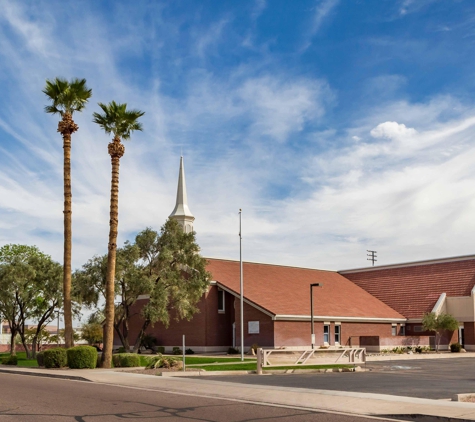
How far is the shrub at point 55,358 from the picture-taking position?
1201 inches

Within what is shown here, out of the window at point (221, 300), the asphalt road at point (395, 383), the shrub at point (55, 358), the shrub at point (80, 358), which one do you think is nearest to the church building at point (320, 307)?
the window at point (221, 300)

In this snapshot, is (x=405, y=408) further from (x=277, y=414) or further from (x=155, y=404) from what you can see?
(x=155, y=404)

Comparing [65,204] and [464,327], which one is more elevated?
[65,204]

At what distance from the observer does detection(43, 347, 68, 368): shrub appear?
3052 centimetres

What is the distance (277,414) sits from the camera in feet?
46.0

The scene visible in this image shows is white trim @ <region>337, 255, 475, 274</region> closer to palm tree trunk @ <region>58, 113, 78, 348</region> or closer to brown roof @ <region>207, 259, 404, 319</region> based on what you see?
brown roof @ <region>207, 259, 404, 319</region>

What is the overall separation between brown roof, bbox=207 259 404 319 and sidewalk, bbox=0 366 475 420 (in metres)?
23.0

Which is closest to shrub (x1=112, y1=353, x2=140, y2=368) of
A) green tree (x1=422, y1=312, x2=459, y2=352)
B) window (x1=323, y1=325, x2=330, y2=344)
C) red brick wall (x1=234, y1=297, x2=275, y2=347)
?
red brick wall (x1=234, y1=297, x2=275, y2=347)

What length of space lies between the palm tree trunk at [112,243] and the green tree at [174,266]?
1031cm

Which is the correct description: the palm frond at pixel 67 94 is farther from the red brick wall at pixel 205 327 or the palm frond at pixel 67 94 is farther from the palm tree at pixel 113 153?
the red brick wall at pixel 205 327

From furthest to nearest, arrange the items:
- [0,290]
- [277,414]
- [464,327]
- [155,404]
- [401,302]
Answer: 1. [401,302]
2. [464,327]
3. [0,290]
4. [155,404]
5. [277,414]

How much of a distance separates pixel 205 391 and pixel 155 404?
3.35m

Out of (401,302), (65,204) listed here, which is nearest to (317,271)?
(401,302)

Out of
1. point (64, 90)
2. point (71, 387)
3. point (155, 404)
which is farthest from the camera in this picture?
point (64, 90)
